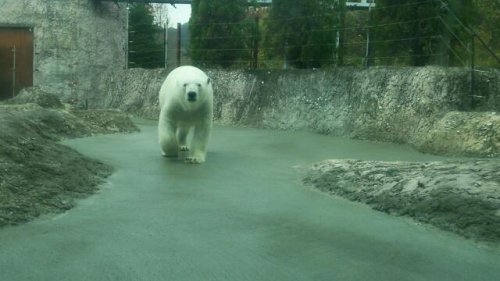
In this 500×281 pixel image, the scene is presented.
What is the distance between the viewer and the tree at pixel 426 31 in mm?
12820

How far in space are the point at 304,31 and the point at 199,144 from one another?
7908mm

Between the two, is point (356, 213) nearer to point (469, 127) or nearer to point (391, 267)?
point (391, 267)

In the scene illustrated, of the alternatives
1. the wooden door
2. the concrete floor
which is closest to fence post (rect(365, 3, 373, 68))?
the concrete floor

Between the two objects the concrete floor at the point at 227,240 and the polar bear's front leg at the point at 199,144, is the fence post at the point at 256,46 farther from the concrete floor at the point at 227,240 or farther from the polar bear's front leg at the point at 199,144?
the concrete floor at the point at 227,240

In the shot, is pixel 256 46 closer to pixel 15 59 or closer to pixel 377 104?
pixel 377 104

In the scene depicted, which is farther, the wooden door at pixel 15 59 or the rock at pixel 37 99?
the wooden door at pixel 15 59

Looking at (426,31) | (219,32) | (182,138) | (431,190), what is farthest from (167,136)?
(219,32)

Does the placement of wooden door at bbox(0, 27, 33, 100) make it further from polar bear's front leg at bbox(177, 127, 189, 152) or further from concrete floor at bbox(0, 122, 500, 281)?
concrete floor at bbox(0, 122, 500, 281)

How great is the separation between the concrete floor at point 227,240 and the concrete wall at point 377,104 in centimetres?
388

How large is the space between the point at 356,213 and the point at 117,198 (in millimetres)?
2245

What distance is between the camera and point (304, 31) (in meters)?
16.1

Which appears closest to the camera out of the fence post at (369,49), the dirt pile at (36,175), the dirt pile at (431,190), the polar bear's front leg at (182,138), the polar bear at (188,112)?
the dirt pile at (431,190)

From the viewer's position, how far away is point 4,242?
4.47 metres

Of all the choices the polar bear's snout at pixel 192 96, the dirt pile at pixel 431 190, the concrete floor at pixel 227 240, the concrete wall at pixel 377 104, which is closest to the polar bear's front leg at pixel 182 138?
the polar bear's snout at pixel 192 96
